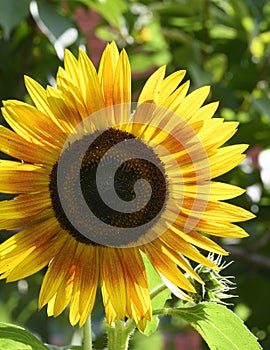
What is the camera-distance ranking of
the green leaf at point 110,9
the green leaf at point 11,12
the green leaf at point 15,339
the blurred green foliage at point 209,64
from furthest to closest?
the blurred green foliage at point 209,64 → the green leaf at point 110,9 → the green leaf at point 11,12 → the green leaf at point 15,339

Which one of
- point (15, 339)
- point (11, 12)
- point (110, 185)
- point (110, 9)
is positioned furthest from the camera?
point (110, 9)

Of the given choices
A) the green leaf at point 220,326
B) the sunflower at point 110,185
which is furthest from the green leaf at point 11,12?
the green leaf at point 220,326

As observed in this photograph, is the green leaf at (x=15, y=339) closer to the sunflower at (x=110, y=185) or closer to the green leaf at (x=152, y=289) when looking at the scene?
the sunflower at (x=110, y=185)

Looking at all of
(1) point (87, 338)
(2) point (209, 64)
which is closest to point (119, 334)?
(1) point (87, 338)

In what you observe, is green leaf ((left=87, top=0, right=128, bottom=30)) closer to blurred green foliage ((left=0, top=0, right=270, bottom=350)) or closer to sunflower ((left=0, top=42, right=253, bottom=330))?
blurred green foliage ((left=0, top=0, right=270, bottom=350))

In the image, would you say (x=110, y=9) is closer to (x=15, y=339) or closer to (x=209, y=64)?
(x=209, y=64)

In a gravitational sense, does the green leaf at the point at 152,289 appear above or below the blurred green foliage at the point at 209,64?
below
